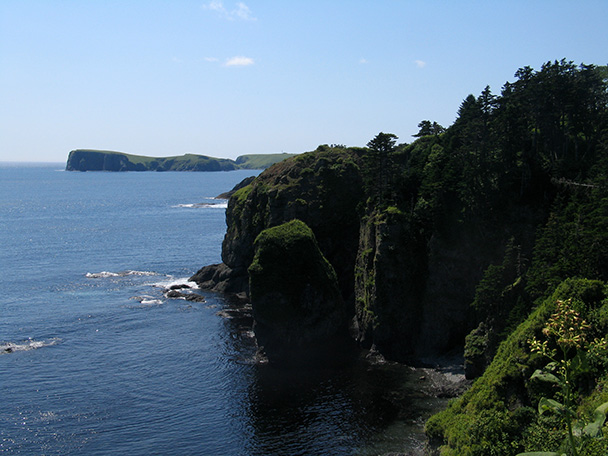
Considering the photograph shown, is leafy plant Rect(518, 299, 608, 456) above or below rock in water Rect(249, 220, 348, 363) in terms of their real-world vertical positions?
above

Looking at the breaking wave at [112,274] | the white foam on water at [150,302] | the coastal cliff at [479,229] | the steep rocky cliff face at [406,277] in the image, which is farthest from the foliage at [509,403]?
the breaking wave at [112,274]

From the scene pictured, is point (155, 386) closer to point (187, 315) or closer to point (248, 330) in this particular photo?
point (248, 330)

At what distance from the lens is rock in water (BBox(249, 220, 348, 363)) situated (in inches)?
3169

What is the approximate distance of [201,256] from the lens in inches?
6048

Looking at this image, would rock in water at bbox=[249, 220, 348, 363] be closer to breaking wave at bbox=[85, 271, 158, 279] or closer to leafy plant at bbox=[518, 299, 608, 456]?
breaking wave at bbox=[85, 271, 158, 279]

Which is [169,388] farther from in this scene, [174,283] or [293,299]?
[174,283]

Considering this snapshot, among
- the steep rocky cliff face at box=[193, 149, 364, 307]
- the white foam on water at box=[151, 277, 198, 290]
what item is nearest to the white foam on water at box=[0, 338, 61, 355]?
the white foam on water at box=[151, 277, 198, 290]

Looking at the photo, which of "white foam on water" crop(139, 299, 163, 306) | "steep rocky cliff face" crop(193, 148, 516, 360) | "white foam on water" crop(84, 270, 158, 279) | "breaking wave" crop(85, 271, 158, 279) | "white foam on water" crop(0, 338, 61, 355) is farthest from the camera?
"breaking wave" crop(85, 271, 158, 279)

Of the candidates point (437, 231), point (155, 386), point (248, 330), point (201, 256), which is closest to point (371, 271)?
point (437, 231)

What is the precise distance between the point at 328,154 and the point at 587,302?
263 feet

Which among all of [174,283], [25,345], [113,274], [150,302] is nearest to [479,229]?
[150,302]

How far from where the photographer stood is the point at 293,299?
81812mm

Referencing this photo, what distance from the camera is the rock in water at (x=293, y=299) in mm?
80500

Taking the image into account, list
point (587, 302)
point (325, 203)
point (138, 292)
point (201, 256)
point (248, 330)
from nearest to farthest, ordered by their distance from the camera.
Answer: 1. point (587, 302)
2. point (248, 330)
3. point (325, 203)
4. point (138, 292)
5. point (201, 256)
